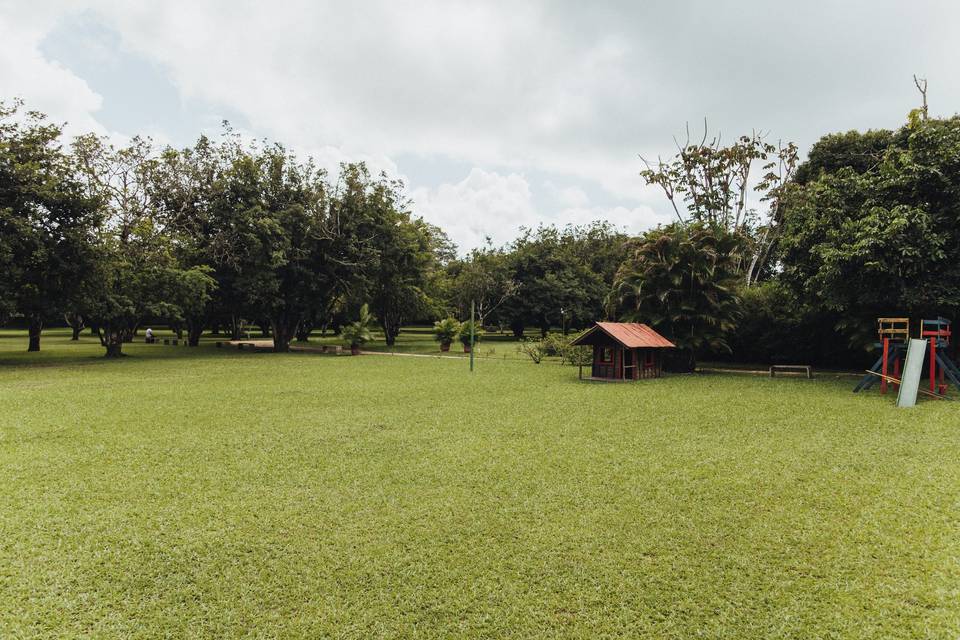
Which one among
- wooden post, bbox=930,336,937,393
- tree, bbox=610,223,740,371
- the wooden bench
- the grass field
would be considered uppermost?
tree, bbox=610,223,740,371

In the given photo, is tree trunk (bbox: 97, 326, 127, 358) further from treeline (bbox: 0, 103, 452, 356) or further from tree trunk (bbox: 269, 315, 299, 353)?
tree trunk (bbox: 269, 315, 299, 353)

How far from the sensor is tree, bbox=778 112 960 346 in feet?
44.7

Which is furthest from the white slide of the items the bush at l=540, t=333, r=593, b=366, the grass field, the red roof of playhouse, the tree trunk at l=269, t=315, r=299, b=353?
the tree trunk at l=269, t=315, r=299, b=353

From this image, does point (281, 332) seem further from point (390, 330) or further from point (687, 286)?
point (687, 286)

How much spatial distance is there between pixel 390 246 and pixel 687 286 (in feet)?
47.9

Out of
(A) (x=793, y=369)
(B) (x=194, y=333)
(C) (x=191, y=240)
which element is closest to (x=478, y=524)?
(A) (x=793, y=369)

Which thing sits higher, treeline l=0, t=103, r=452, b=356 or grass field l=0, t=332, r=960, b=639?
treeline l=0, t=103, r=452, b=356

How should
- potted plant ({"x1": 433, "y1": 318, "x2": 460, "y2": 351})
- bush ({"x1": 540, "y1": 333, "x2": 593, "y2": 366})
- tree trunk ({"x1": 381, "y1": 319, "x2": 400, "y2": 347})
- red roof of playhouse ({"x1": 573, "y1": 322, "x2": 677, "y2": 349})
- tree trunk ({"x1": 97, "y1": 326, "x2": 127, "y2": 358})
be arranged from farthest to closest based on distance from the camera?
tree trunk ({"x1": 381, "y1": 319, "x2": 400, "y2": 347}) → potted plant ({"x1": 433, "y1": 318, "x2": 460, "y2": 351}) → tree trunk ({"x1": 97, "y1": 326, "x2": 127, "y2": 358}) → bush ({"x1": 540, "y1": 333, "x2": 593, "y2": 366}) → red roof of playhouse ({"x1": 573, "y1": 322, "x2": 677, "y2": 349})

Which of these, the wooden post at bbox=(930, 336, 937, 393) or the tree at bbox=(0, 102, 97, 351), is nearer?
the wooden post at bbox=(930, 336, 937, 393)

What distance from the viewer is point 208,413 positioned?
33.0 feet

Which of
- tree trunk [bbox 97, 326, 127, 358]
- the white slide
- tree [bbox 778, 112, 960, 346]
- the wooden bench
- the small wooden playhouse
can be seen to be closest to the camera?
the white slide

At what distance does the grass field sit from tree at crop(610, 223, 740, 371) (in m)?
7.69

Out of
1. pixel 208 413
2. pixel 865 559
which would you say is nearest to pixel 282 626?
pixel 865 559

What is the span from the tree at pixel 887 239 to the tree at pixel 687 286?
6.42 feet
